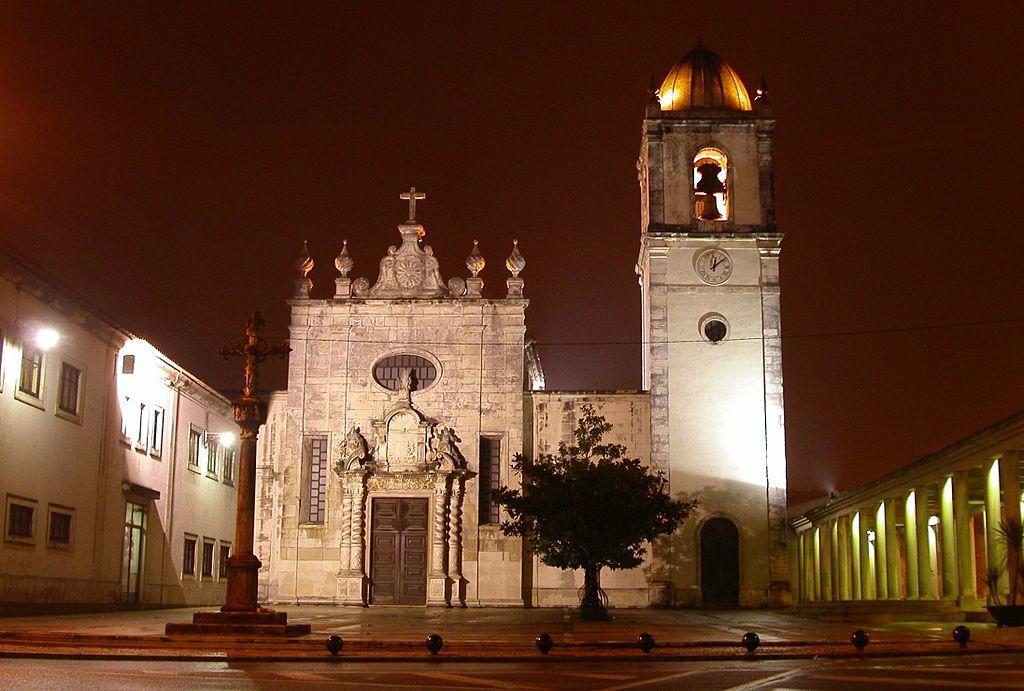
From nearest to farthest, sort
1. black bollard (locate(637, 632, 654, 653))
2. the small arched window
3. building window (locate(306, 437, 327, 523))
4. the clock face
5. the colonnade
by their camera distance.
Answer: black bollard (locate(637, 632, 654, 653)) < the colonnade < building window (locate(306, 437, 327, 523)) < the clock face < the small arched window

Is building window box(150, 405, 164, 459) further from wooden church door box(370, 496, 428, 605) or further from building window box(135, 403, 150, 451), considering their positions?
wooden church door box(370, 496, 428, 605)

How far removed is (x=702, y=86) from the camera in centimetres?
4038

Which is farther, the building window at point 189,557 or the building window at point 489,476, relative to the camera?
the building window at point 489,476

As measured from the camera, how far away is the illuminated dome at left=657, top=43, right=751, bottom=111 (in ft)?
132

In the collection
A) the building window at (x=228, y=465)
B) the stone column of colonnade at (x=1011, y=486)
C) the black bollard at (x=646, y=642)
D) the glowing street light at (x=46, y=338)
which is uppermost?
the glowing street light at (x=46, y=338)

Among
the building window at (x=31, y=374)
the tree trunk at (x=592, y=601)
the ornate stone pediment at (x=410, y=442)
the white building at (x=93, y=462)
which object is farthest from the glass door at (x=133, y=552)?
the tree trunk at (x=592, y=601)

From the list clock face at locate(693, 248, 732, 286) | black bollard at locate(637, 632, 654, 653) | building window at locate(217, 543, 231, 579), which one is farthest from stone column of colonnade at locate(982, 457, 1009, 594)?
building window at locate(217, 543, 231, 579)

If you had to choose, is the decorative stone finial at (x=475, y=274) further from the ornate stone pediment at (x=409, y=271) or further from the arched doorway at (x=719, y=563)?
the arched doorway at (x=719, y=563)

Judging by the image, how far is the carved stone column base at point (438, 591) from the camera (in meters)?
36.2

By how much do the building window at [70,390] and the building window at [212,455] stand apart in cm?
1007

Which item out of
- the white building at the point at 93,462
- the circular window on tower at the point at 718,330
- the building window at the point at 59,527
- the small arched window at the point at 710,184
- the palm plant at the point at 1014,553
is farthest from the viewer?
the small arched window at the point at 710,184

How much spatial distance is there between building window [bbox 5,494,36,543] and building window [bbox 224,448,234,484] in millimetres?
14694

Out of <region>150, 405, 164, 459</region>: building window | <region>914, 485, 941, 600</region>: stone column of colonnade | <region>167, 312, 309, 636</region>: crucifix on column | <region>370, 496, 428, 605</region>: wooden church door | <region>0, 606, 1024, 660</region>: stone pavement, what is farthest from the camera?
<region>370, 496, 428, 605</region>: wooden church door

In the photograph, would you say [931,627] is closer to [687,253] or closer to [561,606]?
[561,606]
